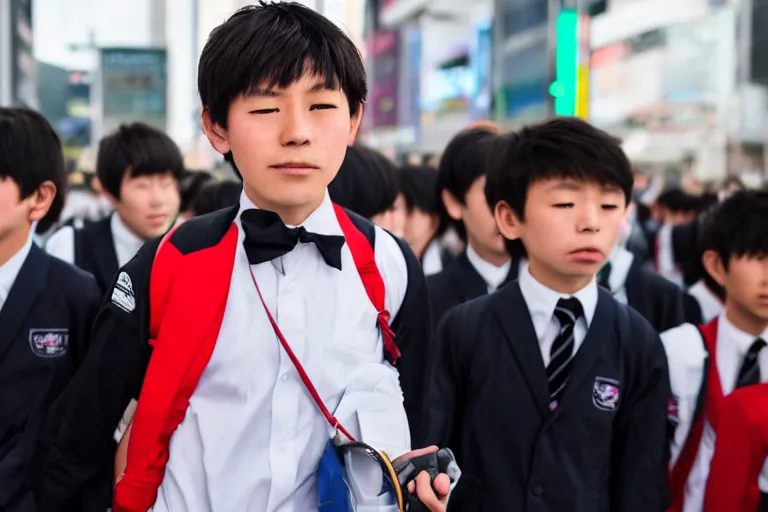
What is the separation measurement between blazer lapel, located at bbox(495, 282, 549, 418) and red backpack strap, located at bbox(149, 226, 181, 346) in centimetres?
99

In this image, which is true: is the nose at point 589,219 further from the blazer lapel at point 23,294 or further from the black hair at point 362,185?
the blazer lapel at point 23,294

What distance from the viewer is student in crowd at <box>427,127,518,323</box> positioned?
3.70 meters

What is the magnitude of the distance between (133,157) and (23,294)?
2024 mm

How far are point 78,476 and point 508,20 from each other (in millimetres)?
34155

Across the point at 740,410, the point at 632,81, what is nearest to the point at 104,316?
the point at 740,410

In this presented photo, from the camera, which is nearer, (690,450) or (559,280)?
(559,280)

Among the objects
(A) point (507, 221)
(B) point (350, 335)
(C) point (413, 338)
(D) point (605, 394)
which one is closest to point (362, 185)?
(A) point (507, 221)

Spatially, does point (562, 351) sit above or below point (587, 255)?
below

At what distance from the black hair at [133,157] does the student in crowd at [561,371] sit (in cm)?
236

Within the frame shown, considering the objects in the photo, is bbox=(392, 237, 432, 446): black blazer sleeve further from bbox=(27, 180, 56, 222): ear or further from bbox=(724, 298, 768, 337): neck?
bbox=(724, 298, 768, 337): neck

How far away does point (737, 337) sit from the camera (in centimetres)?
304

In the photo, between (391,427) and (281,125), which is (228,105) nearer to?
(281,125)

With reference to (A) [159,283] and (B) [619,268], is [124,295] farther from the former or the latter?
(B) [619,268]

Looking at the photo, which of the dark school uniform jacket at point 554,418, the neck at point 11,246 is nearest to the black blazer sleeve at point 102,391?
the dark school uniform jacket at point 554,418
